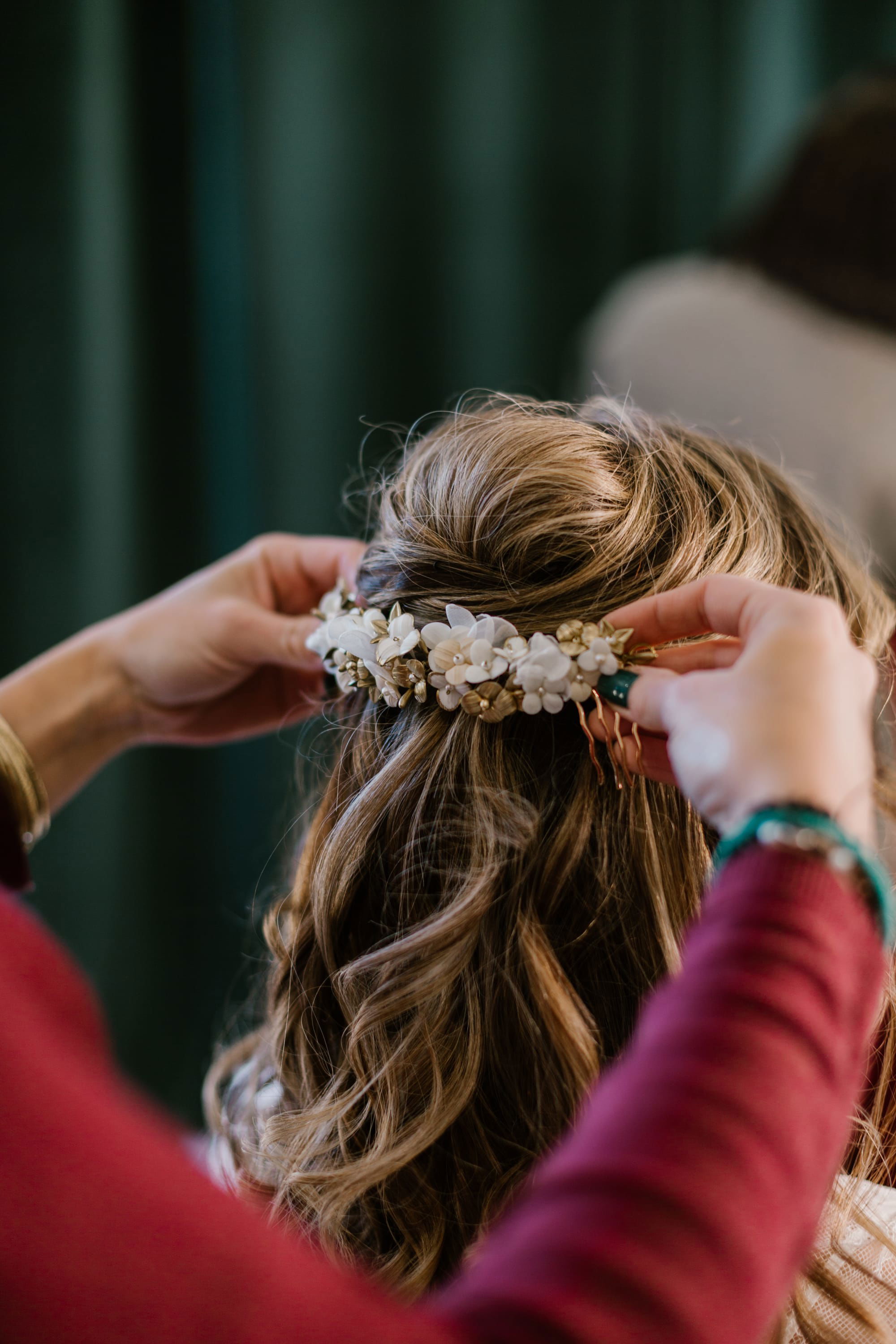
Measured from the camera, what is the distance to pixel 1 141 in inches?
51.6

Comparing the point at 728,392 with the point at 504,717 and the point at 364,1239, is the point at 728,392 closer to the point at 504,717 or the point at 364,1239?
the point at 504,717

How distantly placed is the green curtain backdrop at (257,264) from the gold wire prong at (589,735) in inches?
40.5

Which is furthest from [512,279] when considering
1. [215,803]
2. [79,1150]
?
[79,1150]

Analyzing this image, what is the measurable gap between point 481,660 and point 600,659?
8cm

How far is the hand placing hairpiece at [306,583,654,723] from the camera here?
608 millimetres

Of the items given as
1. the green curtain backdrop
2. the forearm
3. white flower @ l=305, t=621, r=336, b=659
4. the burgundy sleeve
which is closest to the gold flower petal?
white flower @ l=305, t=621, r=336, b=659

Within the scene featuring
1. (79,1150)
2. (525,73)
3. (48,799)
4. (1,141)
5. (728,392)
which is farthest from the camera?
(525,73)

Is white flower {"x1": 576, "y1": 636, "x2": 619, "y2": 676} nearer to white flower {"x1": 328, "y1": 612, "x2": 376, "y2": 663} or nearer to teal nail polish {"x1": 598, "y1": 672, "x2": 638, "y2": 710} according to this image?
teal nail polish {"x1": 598, "y1": 672, "x2": 638, "y2": 710}

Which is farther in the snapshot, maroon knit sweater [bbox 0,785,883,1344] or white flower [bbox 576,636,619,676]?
white flower [bbox 576,636,619,676]

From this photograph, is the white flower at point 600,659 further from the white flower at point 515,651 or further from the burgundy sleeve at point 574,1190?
the burgundy sleeve at point 574,1190

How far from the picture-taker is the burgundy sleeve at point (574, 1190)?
0.32 metres

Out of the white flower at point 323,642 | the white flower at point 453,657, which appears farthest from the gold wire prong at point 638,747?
the white flower at point 323,642

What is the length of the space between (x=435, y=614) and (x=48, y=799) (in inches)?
20.6

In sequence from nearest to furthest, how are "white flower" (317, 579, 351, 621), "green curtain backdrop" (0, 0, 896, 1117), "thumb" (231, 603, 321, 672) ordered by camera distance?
"white flower" (317, 579, 351, 621)
"thumb" (231, 603, 321, 672)
"green curtain backdrop" (0, 0, 896, 1117)
